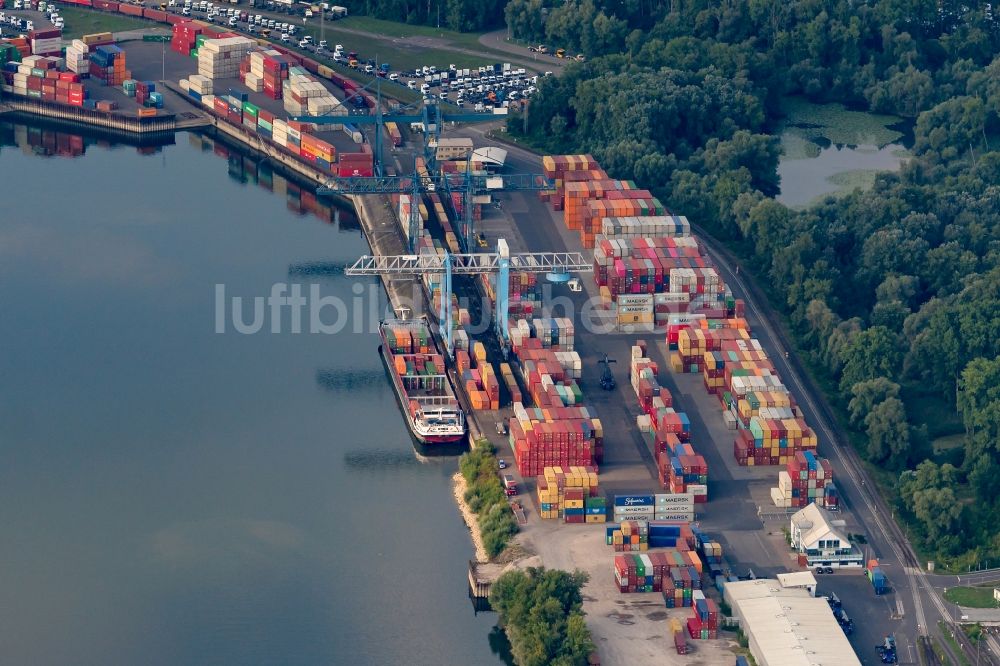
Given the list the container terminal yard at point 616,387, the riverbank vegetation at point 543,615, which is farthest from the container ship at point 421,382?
the riverbank vegetation at point 543,615

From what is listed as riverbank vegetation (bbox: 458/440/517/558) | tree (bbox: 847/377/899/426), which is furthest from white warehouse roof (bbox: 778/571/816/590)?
tree (bbox: 847/377/899/426)

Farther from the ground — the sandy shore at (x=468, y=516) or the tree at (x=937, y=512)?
the tree at (x=937, y=512)

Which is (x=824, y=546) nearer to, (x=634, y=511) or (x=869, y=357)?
(x=634, y=511)

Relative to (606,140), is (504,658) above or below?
below

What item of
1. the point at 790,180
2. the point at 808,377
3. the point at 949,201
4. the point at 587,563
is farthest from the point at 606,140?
the point at 587,563

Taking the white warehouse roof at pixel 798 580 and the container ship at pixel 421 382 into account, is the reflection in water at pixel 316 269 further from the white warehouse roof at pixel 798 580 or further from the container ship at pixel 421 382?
the white warehouse roof at pixel 798 580

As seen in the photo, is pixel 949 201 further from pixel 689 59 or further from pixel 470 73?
pixel 470 73
